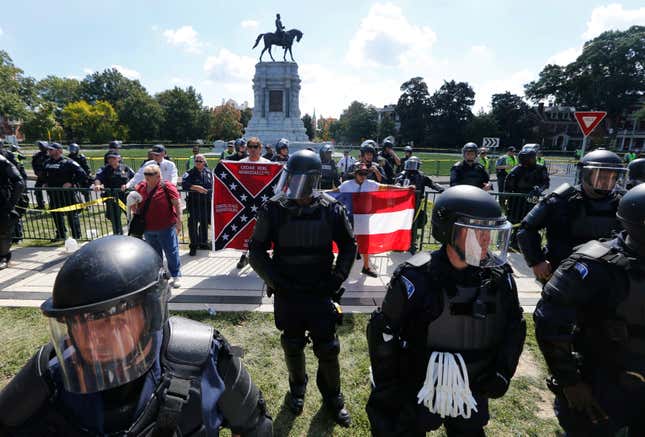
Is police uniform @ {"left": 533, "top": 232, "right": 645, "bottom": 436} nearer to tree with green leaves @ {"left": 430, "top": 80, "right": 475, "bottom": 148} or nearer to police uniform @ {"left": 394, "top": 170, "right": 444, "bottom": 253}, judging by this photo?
police uniform @ {"left": 394, "top": 170, "right": 444, "bottom": 253}

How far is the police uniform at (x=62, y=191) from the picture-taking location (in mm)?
7832

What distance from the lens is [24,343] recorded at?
412 centimetres

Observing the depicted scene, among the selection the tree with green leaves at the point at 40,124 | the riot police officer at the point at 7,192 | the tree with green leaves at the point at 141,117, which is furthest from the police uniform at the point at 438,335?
the tree with green leaves at the point at 141,117

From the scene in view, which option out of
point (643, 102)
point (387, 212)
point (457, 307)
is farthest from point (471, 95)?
point (457, 307)

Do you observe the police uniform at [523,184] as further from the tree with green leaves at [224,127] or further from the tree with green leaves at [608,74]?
the tree with green leaves at [608,74]

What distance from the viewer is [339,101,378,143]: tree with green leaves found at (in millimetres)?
73438

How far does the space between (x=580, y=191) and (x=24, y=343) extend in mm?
6506

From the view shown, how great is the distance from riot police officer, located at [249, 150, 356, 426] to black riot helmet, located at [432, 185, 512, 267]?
1221 mm

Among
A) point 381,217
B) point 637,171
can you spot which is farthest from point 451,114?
point 381,217

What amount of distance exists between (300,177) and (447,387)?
1.88m

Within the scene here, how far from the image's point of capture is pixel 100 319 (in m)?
1.19

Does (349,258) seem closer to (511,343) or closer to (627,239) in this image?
(511,343)

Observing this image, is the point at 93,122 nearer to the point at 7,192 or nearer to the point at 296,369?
the point at 7,192

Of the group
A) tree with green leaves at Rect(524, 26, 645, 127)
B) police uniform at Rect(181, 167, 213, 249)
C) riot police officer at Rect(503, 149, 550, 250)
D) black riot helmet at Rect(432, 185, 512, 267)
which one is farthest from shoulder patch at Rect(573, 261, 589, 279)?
tree with green leaves at Rect(524, 26, 645, 127)
